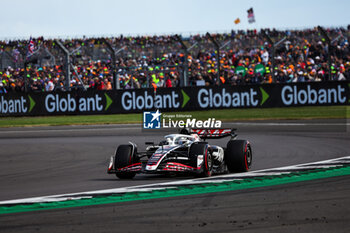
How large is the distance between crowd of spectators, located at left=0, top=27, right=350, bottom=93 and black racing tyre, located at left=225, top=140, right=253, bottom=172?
16031 mm

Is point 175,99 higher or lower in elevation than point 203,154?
higher

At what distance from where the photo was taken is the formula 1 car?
8.49 m

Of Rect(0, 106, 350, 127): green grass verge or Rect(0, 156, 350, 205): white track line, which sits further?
Rect(0, 106, 350, 127): green grass verge

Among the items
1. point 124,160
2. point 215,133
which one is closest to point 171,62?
point 215,133

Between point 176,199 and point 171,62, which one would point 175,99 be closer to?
point 171,62

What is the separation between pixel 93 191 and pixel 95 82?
20716mm

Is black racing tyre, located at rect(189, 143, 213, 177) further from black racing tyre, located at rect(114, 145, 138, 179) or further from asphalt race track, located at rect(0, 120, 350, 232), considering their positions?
black racing tyre, located at rect(114, 145, 138, 179)

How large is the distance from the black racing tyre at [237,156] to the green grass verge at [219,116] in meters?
12.8

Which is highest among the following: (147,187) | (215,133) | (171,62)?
(171,62)

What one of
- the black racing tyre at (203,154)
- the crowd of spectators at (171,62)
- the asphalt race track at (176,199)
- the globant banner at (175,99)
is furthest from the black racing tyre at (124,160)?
the crowd of spectators at (171,62)

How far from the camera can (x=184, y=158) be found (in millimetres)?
8750

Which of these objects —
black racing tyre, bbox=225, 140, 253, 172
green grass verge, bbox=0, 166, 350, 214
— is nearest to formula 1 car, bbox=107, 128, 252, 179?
black racing tyre, bbox=225, 140, 253, 172

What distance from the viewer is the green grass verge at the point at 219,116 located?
75.7ft

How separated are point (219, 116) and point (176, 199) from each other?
1780 cm
